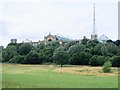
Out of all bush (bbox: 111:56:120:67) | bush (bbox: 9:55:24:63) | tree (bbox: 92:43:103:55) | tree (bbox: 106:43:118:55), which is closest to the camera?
bush (bbox: 111:56:120:67)

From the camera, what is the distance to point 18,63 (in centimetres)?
6406

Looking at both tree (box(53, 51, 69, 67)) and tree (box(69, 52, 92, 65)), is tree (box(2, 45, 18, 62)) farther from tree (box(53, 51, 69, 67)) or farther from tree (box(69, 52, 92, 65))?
tree (box(69, 52, 92, 65))

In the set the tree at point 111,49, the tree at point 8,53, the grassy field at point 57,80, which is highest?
the tree at point 111,49

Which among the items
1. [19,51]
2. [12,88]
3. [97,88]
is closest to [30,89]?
[12,88]

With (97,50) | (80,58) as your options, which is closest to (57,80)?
(80,58)

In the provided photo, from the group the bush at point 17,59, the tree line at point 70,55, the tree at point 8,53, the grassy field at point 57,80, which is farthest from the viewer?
the tree at point 8,53

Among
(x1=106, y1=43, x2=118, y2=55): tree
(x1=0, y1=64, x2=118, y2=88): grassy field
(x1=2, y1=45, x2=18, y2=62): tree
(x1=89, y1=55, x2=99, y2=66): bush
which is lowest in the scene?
(x1=0, y1=64, x2=118, y2=88): grassy field

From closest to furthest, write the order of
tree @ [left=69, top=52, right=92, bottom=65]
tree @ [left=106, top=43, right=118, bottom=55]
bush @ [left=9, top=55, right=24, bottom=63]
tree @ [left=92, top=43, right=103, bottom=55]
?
tree @ [left=69, top=52, right=92, bottom=65], bush @ [left=9, top=55, right=24, bottom=63], tree @ [left=92, top=43, right=103, bottom=55], tree @ [left=106, top=43, right=118, bottom=55]

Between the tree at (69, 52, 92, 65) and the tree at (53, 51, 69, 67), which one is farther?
the tree at (69, 52, 92, 65)

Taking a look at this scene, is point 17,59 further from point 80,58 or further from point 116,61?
point 116,61

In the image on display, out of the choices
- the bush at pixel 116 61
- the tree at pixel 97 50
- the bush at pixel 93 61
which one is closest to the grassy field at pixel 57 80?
the bush at pixel 116 61

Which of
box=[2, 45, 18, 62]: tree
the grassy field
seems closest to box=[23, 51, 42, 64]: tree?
box=[2, 45, 18, 62]: tree

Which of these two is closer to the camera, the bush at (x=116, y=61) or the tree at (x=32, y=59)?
the bush at (x=116, y=61)

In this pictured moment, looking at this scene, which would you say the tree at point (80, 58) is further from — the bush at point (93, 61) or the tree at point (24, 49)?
the tree at point (24, 49)
